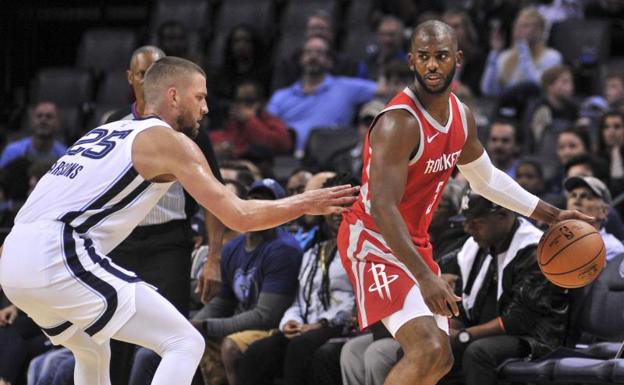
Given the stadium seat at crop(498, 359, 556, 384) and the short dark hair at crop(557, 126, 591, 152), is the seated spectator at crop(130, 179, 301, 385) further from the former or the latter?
the short dark hair at crop(557, 126, 591, 152)

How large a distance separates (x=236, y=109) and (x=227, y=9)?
104 inches

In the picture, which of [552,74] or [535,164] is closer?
[535,164]

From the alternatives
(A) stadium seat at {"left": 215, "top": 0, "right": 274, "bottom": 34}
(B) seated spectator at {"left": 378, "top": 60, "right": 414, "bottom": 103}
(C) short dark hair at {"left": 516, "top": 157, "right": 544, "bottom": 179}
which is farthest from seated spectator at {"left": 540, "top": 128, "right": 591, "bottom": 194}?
(A) stadium seat at {"left": 215, "top": 0, "right": 274, "bottom": 34}

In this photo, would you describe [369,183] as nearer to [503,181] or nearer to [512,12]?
[503,181]

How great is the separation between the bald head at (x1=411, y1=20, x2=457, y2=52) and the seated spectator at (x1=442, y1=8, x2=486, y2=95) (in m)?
5.19

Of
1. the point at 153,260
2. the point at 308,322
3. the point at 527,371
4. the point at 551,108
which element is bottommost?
the point at 308,322

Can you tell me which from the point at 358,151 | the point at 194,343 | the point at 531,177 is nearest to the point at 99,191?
the point at 194,343

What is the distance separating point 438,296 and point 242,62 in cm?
701

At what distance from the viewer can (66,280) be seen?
193 inches

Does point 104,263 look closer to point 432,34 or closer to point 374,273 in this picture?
point 374,273

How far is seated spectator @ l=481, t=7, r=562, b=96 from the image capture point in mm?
10312

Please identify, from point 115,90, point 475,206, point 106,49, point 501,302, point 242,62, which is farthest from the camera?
point 106,49

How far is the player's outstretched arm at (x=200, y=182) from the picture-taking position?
4895 millimetres

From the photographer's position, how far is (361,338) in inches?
270
